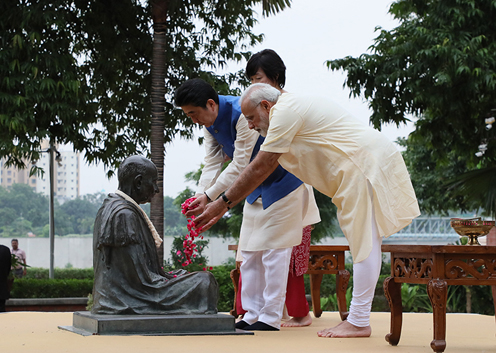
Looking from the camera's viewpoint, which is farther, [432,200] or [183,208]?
[432,200]

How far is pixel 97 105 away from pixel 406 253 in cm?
708

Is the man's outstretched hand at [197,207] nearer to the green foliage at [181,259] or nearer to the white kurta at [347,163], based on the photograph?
the white kurta at [347,163]

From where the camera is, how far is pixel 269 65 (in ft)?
14.1

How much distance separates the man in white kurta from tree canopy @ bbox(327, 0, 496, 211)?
683 cm

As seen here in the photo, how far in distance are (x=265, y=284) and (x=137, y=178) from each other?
3.57 feet

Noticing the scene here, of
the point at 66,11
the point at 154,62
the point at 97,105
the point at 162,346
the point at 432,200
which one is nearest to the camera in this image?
the point at 162,346

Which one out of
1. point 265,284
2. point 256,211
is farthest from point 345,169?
point 265,284

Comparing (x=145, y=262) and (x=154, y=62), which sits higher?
(x=154, y=62)

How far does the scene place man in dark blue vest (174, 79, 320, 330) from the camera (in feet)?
12.7

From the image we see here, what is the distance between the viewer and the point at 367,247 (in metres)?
3.41

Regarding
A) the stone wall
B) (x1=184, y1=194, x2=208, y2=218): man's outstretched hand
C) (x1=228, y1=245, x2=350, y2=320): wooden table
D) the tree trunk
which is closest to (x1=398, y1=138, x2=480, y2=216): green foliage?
the tree trunk

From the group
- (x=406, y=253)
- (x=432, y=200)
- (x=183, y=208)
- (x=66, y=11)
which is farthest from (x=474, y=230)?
(x=432, y=200)

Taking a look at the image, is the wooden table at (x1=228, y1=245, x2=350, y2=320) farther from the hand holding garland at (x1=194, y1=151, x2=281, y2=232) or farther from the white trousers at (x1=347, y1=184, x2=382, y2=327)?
the hand holding garland at (x1=194, y1=151, x2=281, y2=232)

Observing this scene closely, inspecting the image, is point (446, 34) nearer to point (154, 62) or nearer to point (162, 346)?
point (154, 62)
